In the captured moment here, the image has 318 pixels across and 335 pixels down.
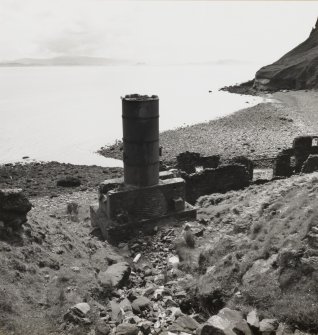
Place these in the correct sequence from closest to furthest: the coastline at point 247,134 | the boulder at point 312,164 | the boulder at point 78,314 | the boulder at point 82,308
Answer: the boulder at point 78,314 → the boulder at point 82,308 → the boulder at point 312,164 → the coastline at point 247,134

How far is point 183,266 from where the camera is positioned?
1027 cm

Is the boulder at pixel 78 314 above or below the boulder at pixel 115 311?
above

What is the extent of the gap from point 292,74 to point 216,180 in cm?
6944

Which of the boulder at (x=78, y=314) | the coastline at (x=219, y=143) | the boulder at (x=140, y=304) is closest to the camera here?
the boulder at (x=78, y=314)

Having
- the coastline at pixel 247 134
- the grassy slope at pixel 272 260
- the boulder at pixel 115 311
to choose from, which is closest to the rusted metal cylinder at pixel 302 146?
the coastline at pixel 247 134

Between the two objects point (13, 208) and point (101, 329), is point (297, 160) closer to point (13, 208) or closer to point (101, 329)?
point (13, 208)

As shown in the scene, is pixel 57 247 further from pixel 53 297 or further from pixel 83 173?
pixel 83 173

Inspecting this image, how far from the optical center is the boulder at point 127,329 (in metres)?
6.76

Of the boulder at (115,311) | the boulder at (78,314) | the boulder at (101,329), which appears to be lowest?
the boulder at (115,311)

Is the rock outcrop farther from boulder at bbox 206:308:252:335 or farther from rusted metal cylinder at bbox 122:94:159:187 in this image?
boulder at bbox 206:308:252:335

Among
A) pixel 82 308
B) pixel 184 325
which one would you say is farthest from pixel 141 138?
pixel 184 325

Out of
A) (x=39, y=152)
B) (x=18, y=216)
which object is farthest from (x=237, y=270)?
(x=39, y=152)

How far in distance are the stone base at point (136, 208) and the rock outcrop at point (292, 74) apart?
66492 millimetres

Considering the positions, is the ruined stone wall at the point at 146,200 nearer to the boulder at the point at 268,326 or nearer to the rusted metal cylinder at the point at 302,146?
the boulder at the point at 268,326
